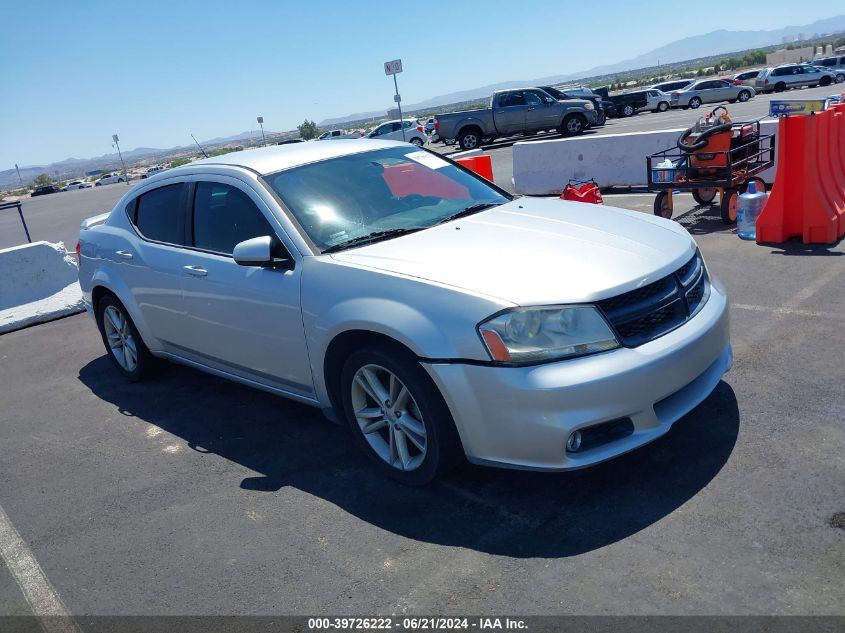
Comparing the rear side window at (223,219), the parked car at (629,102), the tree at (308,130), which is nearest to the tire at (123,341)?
the rear side window at (223,219)

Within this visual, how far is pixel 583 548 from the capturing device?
3.27 metres

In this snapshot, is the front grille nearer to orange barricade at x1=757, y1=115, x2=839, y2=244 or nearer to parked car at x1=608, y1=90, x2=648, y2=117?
orange barricade at x1=757, y1=115, x2=839, y2=244

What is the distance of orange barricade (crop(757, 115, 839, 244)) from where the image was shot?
741 centimetres

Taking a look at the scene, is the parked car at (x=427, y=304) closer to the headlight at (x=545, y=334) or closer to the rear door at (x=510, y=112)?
the headlight at (x=545, y=334)

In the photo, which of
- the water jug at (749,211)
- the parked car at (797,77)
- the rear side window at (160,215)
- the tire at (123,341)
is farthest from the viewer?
the parked car at (797,77)

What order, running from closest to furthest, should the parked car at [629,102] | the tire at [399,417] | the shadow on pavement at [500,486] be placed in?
the shadow on pavement at [500,486], the tire at [399,417], the parked car at [629,102]

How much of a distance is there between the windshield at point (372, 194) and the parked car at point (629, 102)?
3654cm

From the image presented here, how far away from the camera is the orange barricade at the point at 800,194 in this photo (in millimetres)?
7414

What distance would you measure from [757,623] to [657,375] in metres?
1.12

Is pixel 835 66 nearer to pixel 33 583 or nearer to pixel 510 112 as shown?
pixel 510 112

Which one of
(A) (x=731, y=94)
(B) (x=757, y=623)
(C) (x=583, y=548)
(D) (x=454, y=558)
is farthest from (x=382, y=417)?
(A) (x=731, y=94)

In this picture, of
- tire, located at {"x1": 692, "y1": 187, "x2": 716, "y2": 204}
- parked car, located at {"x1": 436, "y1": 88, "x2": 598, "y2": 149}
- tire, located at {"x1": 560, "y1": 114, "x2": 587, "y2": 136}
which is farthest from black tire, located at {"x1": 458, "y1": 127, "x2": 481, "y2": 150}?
tire, located at {"x1": 692, "y1": 187, "x2": 716, "y2": 204}

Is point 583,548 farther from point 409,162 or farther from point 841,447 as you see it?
point 409,162

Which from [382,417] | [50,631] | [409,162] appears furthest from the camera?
[409,162]
